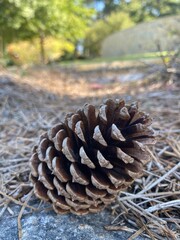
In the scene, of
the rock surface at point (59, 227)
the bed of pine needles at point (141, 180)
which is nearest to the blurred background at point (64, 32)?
the bed of pine needles at point (141, 180)

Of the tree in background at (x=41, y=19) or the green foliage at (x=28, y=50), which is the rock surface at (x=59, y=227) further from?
the tree in background at (x=41, y=19)

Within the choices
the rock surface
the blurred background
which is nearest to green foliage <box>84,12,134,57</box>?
the blurred background

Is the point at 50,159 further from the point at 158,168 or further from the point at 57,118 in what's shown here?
the point at 57,118

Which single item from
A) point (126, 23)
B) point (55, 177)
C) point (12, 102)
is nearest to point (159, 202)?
point (55, 177)

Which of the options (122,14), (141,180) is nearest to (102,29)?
(122,14)

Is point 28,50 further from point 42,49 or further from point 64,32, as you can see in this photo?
point 64,32

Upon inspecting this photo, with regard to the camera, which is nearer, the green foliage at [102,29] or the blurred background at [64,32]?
the blurred background at [64,32]
